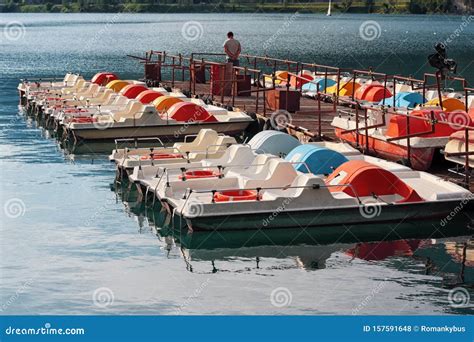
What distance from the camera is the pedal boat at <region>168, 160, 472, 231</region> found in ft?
71.0

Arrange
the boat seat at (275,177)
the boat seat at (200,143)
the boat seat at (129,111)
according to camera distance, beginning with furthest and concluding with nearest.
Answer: the boat seat at (129,111) < the boat seat at (200,143) < the boat seat at (275,177)

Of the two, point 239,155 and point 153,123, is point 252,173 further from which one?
point 153,123

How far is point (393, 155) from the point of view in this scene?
90.6 ft

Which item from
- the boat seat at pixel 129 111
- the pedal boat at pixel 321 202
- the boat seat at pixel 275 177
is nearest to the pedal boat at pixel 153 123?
the boat seat at pixel 129 111

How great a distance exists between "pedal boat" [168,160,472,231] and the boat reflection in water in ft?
0.63

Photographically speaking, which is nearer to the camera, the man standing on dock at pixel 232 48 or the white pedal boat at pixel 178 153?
the white pedal boat at pixel 178 153

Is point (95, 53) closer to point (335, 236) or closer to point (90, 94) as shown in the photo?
point (90, 94)

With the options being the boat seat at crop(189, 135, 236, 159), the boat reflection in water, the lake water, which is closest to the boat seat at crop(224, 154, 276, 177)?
the lake water

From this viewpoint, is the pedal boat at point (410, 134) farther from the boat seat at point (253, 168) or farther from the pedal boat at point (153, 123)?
the pedal boat at point (153, 123)

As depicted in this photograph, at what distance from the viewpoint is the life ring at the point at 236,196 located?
72.3ft

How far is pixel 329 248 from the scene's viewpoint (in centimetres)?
2133

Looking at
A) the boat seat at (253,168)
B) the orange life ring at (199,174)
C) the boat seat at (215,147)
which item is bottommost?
the boat seat at (215,147)

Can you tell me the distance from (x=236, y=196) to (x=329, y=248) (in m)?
2.30

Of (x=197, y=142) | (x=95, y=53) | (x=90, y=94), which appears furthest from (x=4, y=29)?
(x=197, y=142)
